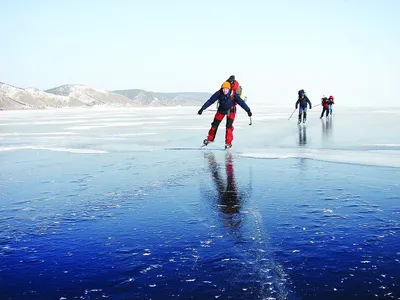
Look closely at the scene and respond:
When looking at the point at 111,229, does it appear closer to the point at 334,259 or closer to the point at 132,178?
the point at 334,259

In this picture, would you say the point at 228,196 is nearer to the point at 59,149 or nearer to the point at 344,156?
the point at 344,156

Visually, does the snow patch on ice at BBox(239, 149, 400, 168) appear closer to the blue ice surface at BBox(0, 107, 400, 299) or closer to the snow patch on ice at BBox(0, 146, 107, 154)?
the blue ice surface at BBox(0, 107, 400, 299)

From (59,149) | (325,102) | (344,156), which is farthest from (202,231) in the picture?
(325,102)

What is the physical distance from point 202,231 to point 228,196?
5.31ft

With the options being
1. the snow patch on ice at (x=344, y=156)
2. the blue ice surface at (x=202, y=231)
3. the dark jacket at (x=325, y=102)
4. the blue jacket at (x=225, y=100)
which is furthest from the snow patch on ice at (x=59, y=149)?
the dark jacket at (x=325, y=102)

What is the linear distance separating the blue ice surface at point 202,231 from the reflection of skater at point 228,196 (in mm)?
16

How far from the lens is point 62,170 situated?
7.94m

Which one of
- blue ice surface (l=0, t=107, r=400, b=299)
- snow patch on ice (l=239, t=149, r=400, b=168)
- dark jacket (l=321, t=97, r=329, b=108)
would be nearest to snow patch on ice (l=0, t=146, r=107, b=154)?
blue ice surface (l=0, t=107, r=400, b=299)

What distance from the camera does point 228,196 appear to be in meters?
5.55

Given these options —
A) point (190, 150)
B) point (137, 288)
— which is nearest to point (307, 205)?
point (137, 288)

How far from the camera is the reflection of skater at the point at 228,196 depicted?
4379mm

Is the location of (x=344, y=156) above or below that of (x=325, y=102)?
below

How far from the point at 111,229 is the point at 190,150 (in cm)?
705

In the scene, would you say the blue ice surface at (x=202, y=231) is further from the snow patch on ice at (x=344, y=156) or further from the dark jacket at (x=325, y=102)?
the dark jacket at (x=325, y=102)
